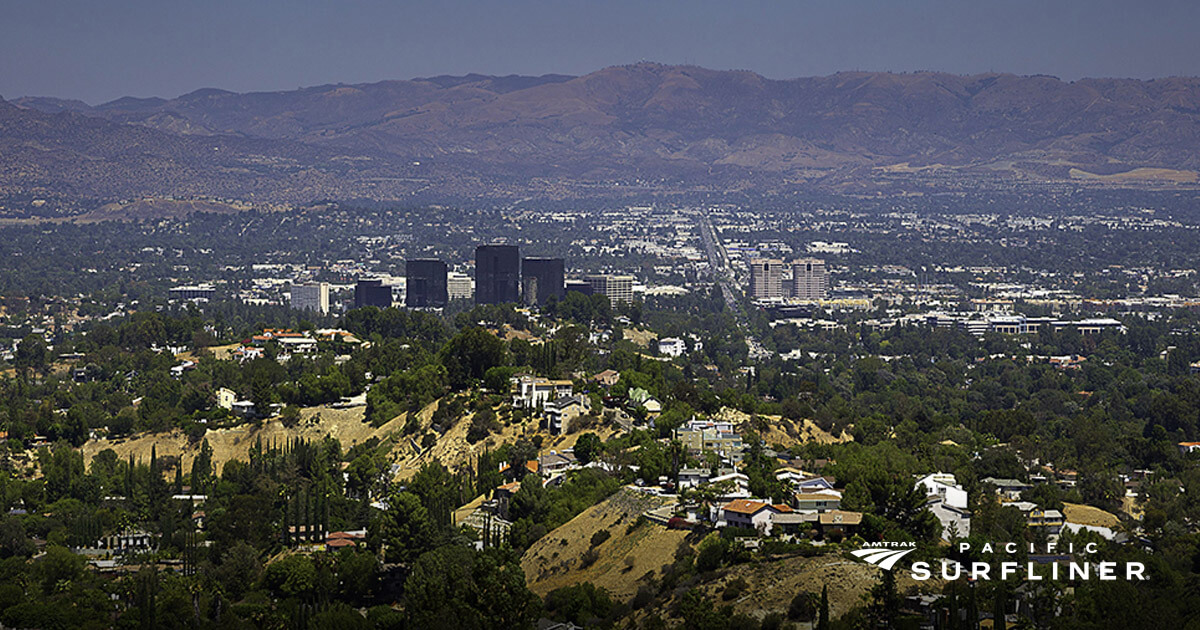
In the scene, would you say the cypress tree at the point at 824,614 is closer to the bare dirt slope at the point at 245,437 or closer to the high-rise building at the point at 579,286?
the bare dirt slope at the point at 245,437

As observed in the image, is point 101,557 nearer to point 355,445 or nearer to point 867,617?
point 355,445

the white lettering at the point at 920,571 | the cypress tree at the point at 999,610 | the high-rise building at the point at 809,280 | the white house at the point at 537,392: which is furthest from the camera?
the high-rise building at the point at 809,280

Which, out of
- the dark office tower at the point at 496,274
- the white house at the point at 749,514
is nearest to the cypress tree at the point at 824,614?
the white house at the point at 749,514

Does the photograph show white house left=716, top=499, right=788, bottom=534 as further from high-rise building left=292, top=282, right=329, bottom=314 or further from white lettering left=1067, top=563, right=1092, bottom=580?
high-rise building left=292, top=282, right=329, bottom=314

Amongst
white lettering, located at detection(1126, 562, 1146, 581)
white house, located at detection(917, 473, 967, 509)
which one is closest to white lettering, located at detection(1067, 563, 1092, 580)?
white lettering, located at detection(1126, 562, 1146, 581)

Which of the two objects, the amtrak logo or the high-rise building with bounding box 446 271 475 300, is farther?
the high-rise building with bounding box 446 271 475 300

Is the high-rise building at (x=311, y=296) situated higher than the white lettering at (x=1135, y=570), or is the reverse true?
the high-rise building at (x=311, y=296)

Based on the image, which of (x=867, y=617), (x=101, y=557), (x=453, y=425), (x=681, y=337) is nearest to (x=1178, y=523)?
(x=867, y=617)
